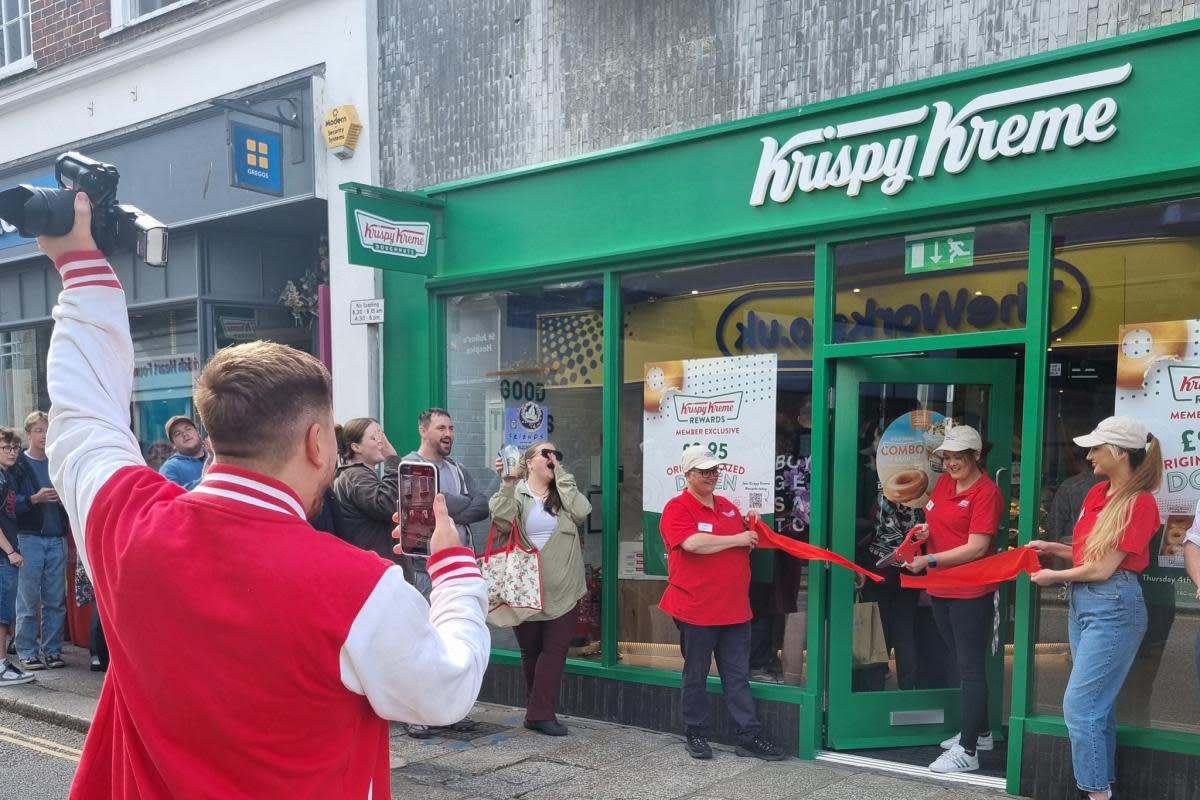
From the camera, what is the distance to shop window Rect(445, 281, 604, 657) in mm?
7328

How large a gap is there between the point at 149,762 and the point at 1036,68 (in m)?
5.16

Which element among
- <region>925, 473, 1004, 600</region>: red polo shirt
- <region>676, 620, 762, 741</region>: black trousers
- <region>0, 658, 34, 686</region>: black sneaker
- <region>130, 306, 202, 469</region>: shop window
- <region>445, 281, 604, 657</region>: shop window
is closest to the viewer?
<region>925, 473, 1004, 600</region>: red polo shirt

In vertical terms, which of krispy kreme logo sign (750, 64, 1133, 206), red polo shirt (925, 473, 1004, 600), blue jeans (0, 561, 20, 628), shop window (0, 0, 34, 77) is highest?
shop window (0, 0, 34, 77)

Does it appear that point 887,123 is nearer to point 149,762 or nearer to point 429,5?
point 429,5

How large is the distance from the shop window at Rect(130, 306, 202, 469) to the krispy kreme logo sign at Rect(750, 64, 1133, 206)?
254 inches

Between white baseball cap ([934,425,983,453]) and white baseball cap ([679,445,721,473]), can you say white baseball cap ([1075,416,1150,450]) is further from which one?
white baseball cap ([679,445,721,473])

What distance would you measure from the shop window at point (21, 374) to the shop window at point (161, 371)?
1943 millimetres

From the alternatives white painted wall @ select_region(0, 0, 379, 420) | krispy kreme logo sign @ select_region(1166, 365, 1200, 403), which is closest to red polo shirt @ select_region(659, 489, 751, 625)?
krispy kreme logo sign @ select_region(1166, 365, 1200, 403)

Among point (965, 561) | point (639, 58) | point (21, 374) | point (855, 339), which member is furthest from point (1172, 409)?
point (21, 374)

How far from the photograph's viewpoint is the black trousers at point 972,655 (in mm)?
5715

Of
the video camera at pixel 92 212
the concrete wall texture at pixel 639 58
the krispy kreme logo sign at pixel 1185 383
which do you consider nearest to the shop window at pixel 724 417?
the concrete wall texture at pixel 639 58

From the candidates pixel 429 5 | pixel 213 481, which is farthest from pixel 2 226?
pixel 213 481

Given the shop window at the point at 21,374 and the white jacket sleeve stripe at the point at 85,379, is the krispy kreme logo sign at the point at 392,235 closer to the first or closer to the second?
the white jacket sleeve stripe at the point at 85,379

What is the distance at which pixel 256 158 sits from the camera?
8.73 meters
